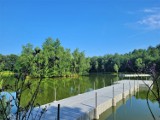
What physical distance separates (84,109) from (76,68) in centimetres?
4834

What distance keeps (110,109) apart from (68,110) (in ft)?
15.0

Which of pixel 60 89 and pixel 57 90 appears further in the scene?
pixel 60 89

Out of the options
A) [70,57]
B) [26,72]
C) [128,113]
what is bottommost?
[128,113]

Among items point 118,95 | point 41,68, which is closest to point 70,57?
point 118,95

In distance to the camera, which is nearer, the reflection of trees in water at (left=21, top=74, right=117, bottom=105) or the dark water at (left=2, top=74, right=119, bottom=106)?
the dark water at (left=2, top=74, right=119, bottom=106)

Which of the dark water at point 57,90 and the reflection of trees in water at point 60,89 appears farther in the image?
the reflection of trees in water at point 60,89

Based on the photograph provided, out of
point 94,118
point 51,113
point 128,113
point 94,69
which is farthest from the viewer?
point 94,69

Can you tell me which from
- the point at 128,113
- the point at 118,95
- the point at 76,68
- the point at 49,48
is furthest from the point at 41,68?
the point at 76,68

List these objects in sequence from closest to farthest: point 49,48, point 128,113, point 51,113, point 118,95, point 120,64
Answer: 1. point 51,113
2. point 128,113
3. point 118,95
4. point 49,48
5. point 120,64

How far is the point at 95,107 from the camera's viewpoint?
1123 cm

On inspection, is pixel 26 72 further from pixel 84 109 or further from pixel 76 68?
pixel 76 68

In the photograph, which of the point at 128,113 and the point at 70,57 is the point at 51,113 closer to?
the point at 128,113

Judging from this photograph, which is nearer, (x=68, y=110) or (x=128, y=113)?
(x=68, y=110)

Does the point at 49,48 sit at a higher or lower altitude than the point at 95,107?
higher
